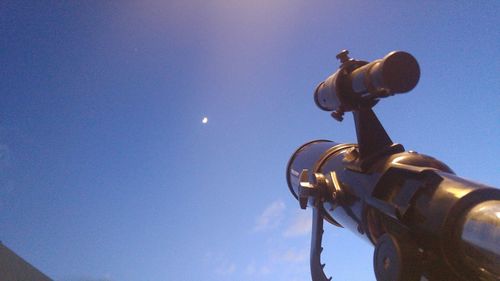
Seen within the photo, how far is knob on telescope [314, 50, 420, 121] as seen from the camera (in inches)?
103

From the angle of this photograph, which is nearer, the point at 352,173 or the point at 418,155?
the point at 418,155

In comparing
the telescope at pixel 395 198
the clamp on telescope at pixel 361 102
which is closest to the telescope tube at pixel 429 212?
the telescope at pixel 395 198

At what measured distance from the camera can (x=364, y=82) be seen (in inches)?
114

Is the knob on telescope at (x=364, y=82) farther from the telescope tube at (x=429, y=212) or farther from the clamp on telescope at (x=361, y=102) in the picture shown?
the telescope tube at (x=429, y=212)

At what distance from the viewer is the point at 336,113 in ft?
11.6

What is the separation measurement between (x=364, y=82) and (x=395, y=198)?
1063 mm

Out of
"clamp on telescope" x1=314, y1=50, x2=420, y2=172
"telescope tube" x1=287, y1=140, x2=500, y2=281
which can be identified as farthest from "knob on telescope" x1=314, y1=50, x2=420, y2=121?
"telescope tube" x1=287, y1=140, x2=500, y2=281

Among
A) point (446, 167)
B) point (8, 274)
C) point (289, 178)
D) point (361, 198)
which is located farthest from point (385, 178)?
point (8, 274)

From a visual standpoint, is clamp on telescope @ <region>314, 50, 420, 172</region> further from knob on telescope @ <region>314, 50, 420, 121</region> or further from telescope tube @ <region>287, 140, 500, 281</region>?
telescope tube @ <region>287, 140, 500, 281</region>

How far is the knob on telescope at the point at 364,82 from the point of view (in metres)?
2.61

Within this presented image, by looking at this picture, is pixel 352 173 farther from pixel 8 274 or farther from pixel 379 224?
pixel 8 274

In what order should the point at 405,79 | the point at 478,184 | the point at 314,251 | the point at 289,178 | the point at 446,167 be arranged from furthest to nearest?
1. the point at 289,178
2. the point at 314,251
3. the point at 446,167
4. the point at 405,79
5. the point at 478,184

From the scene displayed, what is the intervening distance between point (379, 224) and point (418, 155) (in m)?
0.76

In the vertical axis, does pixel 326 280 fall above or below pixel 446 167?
below
